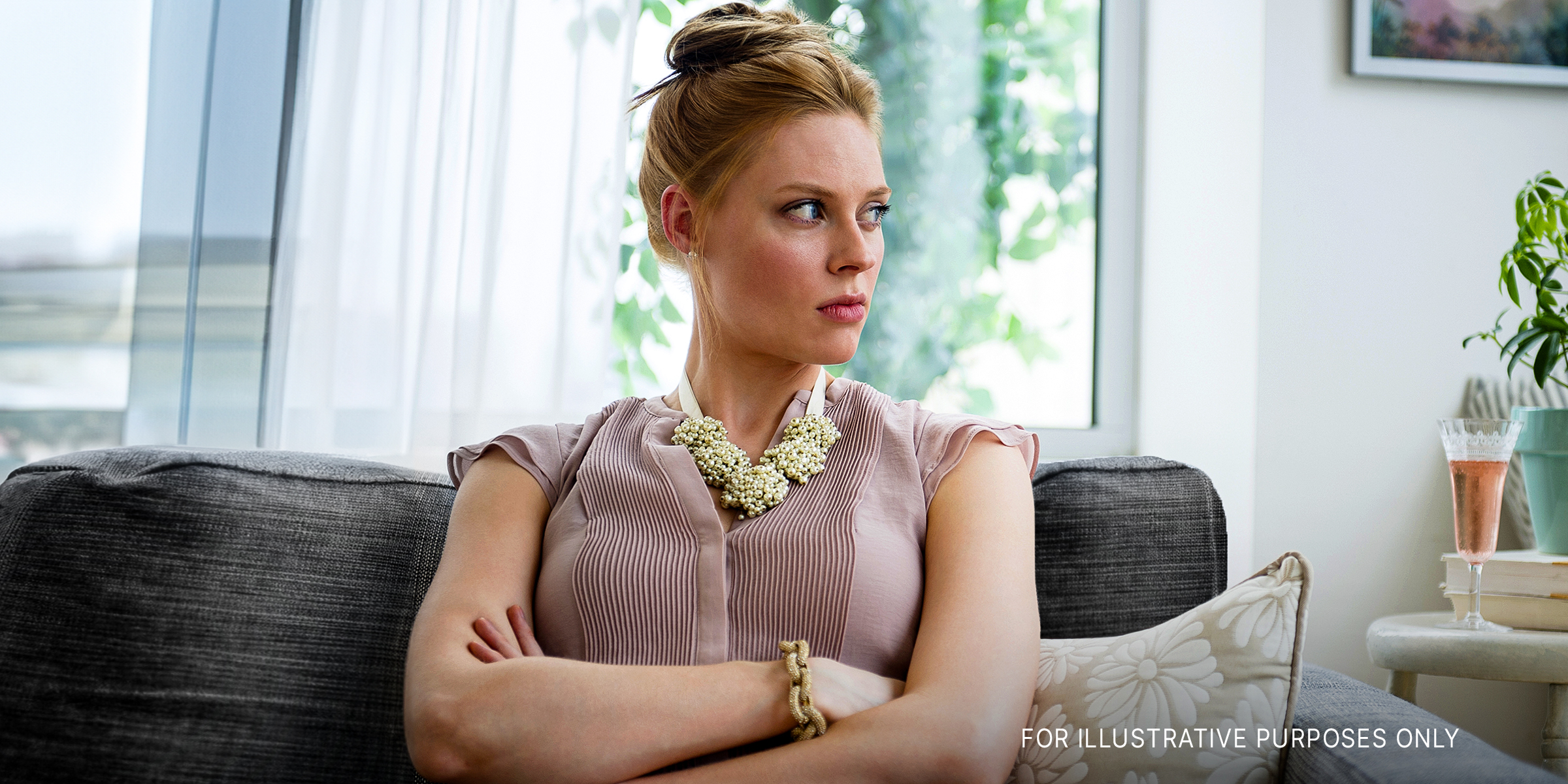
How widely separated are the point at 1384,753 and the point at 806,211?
2.65 ft

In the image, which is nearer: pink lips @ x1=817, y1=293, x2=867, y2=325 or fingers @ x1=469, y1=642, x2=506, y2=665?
fingers @ x1=469, y1=642, x2=506, y2=665

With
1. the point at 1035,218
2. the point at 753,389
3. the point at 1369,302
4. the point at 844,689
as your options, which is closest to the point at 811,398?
the point at 753,389

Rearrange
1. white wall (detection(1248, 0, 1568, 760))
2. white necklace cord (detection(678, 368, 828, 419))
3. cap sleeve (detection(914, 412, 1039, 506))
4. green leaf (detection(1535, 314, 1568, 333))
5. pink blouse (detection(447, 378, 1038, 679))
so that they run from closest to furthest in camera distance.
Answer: pink blouse (detection(447, 378, 1038, 679)), cap sleeve (detection(914, 412, 1039, 506)), white necklace cord (detection(678, 368, 828, 419)), green leaf (detection(1535, 314, 1568, 333)), white wall (detection(1248, 0, 1568, 760))

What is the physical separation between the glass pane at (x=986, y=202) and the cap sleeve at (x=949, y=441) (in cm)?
107

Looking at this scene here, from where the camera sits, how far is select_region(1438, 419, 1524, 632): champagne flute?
1416mm

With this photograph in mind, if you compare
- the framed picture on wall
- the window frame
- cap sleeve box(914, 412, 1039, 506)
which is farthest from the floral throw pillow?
the framed picture on wall

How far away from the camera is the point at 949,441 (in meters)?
1.13

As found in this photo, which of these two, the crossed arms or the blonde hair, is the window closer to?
the blonde hair

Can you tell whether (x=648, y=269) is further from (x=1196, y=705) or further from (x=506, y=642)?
(x=1196, y=705)

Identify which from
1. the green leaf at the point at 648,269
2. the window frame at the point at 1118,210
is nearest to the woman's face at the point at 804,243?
the green leaf at the point at 648,269

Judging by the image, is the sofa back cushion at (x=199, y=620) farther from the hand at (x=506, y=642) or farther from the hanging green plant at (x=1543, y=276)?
the hanging green plant at (x=1543, y=276)

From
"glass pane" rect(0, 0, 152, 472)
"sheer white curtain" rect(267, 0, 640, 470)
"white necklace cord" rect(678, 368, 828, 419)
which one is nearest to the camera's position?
"white necklace cord" rect(678, 368, 828, 419)

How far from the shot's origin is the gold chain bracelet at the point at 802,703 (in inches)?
34.9

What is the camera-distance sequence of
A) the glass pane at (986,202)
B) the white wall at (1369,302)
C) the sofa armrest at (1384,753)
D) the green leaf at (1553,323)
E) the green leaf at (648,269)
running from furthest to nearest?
the glass pane at (986,202), the green leaf at (648,269), the white wall at (1369,302), the green leaf at (1553,323), the sofa armrest at (1384,753)
